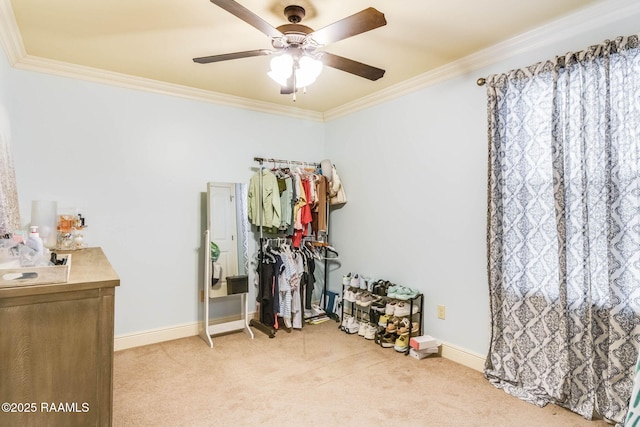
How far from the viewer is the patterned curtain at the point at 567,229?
2035mm

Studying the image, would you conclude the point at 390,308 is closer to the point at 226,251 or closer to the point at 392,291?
the point at 392,291

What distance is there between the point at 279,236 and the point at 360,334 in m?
1.36

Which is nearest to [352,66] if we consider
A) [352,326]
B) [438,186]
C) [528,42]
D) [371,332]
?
[528,42]

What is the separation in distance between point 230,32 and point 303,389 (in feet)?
8.14

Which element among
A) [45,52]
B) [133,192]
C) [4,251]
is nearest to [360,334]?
[133,192]

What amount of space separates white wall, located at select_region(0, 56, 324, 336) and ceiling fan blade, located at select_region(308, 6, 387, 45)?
6.83ft

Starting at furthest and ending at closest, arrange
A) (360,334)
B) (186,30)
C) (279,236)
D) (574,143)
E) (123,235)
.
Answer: (279,236) → (360,334) → (123,235) → (186,30) → (574,143)

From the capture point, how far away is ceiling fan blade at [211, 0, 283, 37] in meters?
1.62

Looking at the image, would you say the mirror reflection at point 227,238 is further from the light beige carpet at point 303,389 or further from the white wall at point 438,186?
the white wall at point 438,186

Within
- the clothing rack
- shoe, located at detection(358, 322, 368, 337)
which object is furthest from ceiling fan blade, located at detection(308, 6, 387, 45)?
shoe, located at detection(358, 322, 368, 337)

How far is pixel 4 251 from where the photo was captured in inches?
55.6

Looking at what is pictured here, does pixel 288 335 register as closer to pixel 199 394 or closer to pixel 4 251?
pixel 199 394

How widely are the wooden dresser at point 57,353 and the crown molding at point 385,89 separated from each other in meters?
1.91

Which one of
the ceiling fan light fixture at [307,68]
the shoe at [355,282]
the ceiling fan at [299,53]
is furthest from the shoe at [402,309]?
the ceiling fan light fixture at [307,68]
